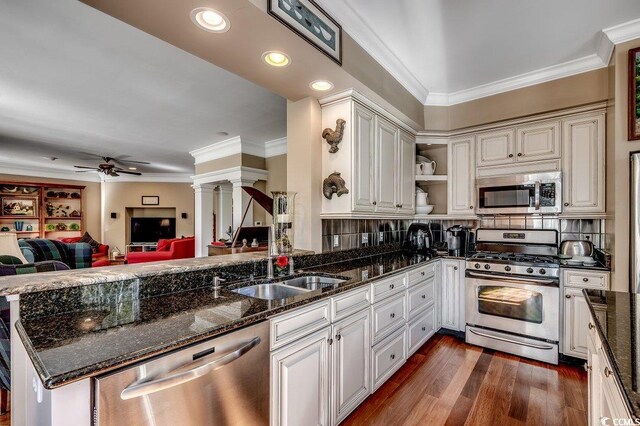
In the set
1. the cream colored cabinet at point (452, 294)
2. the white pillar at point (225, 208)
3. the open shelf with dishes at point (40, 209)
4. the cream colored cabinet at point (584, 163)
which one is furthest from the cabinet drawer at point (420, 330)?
the open shelf with dishes at point (40, 209)

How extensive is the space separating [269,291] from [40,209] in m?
8.83

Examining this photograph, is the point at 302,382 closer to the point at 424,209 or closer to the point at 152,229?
the point at 424,209

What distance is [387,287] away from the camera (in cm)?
226

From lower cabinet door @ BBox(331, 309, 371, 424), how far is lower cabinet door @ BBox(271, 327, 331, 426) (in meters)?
0.09

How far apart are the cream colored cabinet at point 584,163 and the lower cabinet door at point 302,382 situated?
275cm

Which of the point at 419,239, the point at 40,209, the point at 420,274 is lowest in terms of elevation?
the point at 420,274

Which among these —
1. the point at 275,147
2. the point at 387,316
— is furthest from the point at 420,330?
the point at 275,147

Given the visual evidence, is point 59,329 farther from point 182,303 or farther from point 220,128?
point 220,128

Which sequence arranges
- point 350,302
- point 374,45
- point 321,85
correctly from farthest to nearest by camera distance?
point 374,45, point 321,85, point 350,302

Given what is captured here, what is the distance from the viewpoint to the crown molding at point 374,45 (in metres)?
1.94

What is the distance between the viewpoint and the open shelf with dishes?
719cm

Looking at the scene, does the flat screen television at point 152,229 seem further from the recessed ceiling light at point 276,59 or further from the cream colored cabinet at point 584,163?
the cream colored cabinet at point 584,163

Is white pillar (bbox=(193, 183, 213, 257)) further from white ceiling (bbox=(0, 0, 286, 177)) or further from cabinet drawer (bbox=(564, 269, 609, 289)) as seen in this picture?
cabinet drawer (bbox=(564, 269, 609, 289))

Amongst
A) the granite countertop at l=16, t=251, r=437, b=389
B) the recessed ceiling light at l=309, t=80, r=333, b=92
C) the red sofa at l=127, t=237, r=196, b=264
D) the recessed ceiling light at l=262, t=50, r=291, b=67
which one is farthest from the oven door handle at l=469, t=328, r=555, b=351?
the red sofa at l=127, t=237, r=196, b=264
